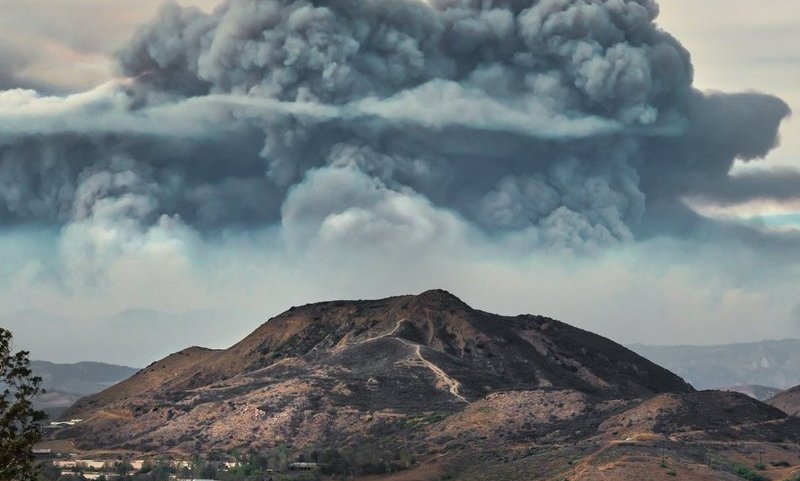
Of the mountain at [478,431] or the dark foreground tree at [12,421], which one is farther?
the mountain at [478,431]

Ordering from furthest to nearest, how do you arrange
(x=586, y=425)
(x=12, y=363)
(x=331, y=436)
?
(x=331, y=436) < (x=586, y=425) < (x=12, y=363)

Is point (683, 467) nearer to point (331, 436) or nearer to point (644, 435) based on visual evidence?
point (644, 435)

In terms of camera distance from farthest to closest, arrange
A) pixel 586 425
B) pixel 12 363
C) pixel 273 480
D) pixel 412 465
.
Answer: pixel 586 425 < pixel 412 465 < pixel 273 480 < pixel 12 363

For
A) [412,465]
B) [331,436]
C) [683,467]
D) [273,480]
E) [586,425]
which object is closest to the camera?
[683,467]

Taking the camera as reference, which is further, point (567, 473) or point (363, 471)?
point (363, 471)

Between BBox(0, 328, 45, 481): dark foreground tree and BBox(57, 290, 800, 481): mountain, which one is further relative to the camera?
BBox(57, 290, 800, 481): mountain

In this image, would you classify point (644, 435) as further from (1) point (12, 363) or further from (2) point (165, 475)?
(1) point (12, 363)

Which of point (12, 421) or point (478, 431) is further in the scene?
point (478, 431)

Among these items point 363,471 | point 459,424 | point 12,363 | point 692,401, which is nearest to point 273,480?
point 363,471

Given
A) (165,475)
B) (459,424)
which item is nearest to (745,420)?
(459,424)
